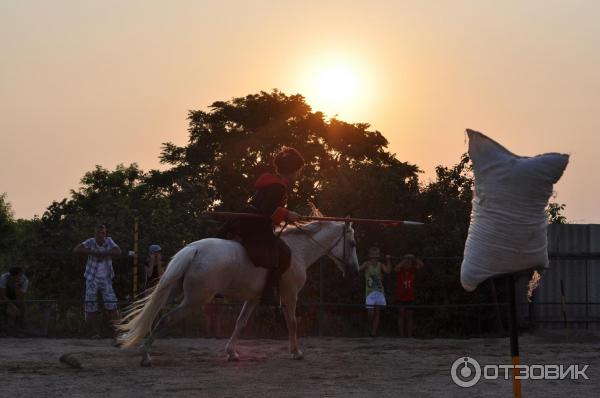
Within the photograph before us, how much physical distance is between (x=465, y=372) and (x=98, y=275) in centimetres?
788

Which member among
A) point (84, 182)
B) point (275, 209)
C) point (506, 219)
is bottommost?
point (506, 219)

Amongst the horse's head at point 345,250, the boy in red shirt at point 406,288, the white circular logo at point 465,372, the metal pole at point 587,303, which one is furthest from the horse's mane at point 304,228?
the metal pole at point 587,303

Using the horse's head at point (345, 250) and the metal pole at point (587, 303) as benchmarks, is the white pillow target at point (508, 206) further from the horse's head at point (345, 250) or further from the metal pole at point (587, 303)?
the metal pole at point (587, 303)

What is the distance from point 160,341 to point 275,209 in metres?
4.87

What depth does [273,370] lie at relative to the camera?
981 cm

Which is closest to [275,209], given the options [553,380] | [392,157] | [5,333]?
[553,380]

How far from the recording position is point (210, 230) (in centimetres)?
2512

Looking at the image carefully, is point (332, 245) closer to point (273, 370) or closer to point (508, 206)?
point (273, 370)

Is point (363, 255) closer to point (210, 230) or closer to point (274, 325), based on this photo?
point (274, 325)

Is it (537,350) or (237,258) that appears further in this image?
(537,350)

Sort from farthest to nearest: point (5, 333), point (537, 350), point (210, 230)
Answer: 1. point (210, 230)
2. point (5, 333)
3. point (537, 350)

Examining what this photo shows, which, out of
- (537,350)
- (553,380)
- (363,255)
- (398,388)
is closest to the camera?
(398,388)

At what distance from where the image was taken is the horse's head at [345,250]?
1216 centimetres

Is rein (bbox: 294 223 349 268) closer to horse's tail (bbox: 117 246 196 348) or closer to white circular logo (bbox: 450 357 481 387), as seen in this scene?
horse's tail (bbox: 117 246 196 348)
